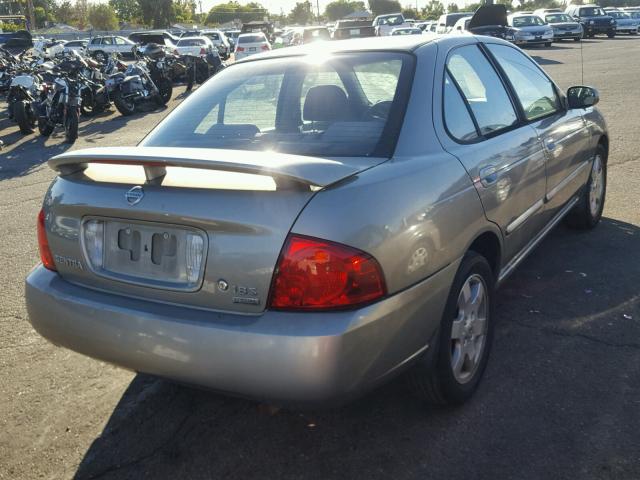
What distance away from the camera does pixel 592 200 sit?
5.39 m

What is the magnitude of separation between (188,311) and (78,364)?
1.50 m

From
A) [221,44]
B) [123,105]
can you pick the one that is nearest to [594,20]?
[221,44]

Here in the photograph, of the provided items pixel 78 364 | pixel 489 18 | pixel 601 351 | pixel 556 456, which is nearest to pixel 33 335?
pixel 78 364

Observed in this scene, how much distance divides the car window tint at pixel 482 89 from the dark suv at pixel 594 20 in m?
38.0

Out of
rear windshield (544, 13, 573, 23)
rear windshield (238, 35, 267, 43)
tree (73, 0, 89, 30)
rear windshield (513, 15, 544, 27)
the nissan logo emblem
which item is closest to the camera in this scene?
the nissan logo emblem

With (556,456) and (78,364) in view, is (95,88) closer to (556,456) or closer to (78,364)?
(78,364)

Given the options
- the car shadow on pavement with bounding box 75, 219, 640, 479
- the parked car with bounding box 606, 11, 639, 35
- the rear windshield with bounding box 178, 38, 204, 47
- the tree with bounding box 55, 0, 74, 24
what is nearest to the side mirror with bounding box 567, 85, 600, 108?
the car shadow on pavement with bounding box 75, 219, 640, 479

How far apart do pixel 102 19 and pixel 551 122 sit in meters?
87.8

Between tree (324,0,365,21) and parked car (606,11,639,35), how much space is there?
74.6 m

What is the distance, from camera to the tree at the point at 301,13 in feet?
379

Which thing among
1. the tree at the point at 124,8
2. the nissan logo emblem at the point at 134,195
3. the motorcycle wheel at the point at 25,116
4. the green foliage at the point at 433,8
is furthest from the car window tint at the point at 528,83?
the green foliage at the point at 433,8

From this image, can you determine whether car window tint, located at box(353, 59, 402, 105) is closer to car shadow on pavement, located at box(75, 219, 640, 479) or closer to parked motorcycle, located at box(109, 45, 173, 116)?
car shadow on pavement, located at box(75, 219, 640, 479)

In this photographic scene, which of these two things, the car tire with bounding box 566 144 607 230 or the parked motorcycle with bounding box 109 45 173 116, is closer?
the car tire with bounding box 566 144 607 230

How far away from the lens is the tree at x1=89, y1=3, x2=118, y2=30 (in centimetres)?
8269
